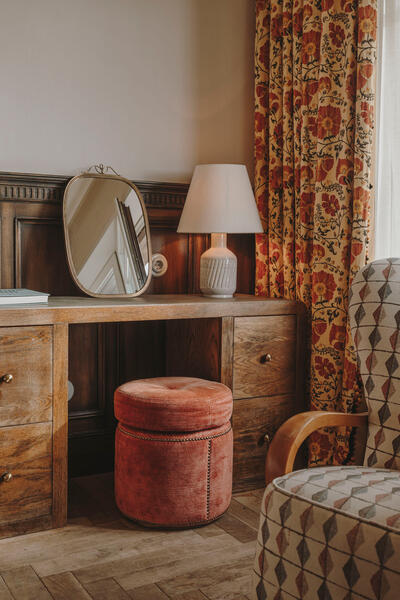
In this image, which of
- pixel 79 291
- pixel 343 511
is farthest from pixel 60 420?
pixel 343 511

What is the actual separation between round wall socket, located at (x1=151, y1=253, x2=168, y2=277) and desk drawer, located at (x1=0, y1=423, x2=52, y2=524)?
89 cm

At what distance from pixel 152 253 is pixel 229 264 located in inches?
13.5

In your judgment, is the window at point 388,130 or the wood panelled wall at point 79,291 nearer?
the window at point 388,130

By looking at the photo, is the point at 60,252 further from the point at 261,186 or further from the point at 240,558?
the point at 240,558

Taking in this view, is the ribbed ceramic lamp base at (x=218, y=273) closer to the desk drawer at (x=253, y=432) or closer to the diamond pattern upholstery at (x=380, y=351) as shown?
the desk drawer at (x=253, y=432)

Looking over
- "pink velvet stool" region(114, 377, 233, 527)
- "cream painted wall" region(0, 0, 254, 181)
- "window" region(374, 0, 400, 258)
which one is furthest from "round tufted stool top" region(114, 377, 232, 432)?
"cream painted wall" region(0, 0, 254, 181)

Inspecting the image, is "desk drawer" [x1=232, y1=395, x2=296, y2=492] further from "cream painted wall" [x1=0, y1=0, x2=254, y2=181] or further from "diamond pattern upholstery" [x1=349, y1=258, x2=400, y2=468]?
"cream painted wall" [x1=0, y1=0, x2=254, y2=181]

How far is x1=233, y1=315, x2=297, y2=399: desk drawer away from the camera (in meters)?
2.34

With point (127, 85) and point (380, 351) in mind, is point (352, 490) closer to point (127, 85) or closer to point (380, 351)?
point (380, 351)

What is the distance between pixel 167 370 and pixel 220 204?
744 mm

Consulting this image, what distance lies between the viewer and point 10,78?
7.73 ft

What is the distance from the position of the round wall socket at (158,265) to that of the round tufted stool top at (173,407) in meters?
0.68

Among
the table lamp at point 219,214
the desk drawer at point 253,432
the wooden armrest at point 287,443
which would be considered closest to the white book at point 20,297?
the table lamp at point 219,214

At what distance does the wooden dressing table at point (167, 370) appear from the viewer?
1.94 meters
